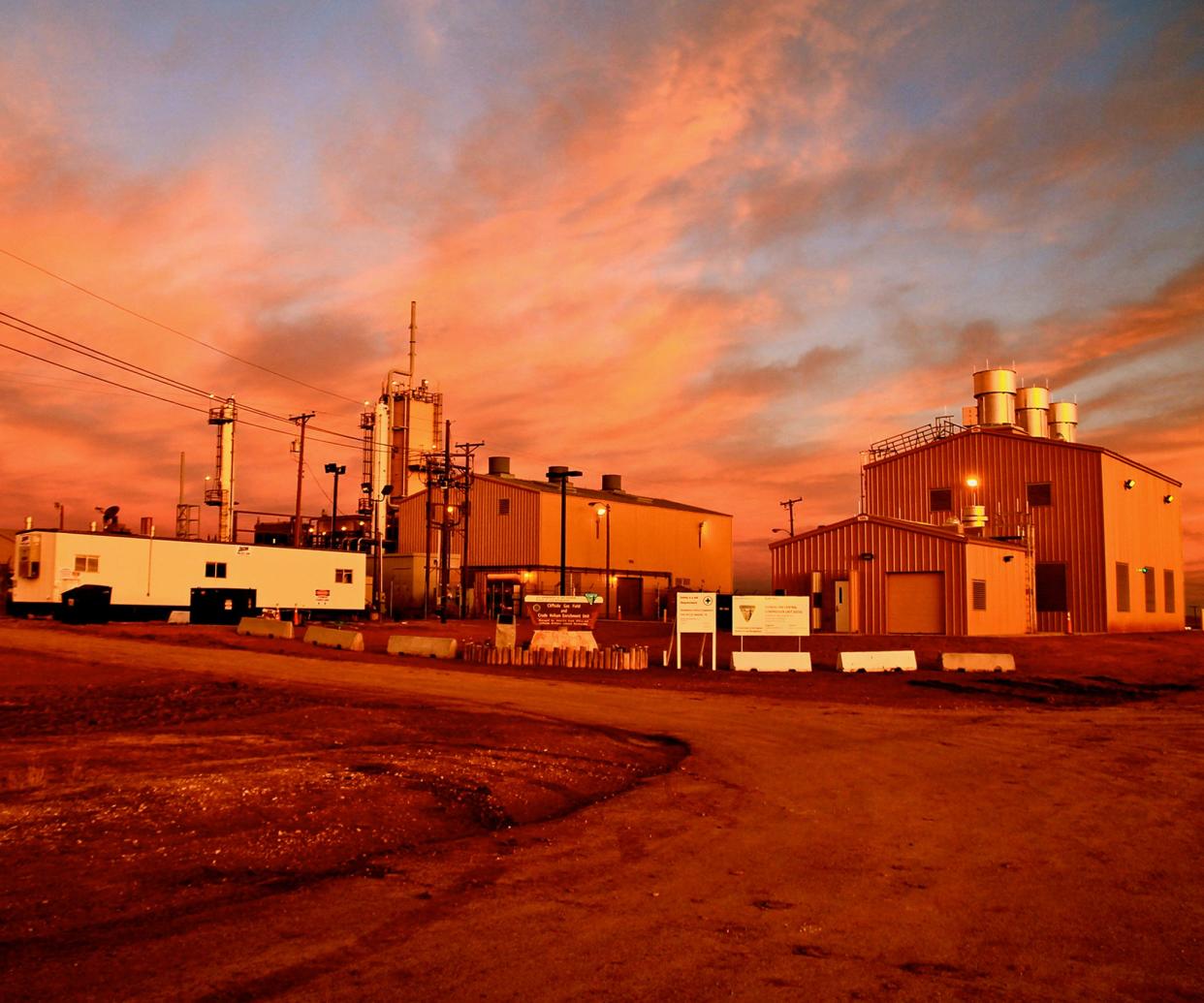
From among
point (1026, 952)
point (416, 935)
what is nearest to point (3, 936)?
point (416, 935)

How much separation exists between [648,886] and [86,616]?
39659mm

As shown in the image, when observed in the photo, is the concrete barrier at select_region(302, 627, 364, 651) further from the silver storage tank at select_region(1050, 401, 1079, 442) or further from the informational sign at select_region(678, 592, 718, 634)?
the silver storage tank at select_region(1050, 401, 1079, 442)

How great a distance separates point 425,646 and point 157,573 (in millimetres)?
19585

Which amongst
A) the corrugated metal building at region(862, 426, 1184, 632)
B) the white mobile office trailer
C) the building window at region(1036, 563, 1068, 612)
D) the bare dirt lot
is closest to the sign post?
the bare dirt lot

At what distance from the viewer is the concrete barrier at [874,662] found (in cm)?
2678

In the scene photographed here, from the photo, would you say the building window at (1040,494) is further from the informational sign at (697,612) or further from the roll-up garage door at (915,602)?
the informational sign at (697,612)

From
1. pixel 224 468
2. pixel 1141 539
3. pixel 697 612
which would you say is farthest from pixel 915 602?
pixel 224 468

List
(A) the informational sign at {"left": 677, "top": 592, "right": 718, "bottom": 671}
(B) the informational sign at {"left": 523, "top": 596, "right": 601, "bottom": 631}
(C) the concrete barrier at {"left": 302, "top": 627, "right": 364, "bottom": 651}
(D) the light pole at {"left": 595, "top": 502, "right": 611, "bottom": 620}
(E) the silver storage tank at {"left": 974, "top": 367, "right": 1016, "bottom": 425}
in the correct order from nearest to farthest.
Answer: (A) the informational sign at {"left": 677, "top": 592, "right": 718, "bottom": 671}
(B) the informational sign at {"left": 523, "top": 596, "right": 601, "bottom": 631}
(C) the concrete barrier at {"left": 302, "top": 627, "right": 364, "bottom": 651}
(E) the silver storage tank at {"left": 974, "top": 367, "right": 1016, "bottom": 425}
(D) the light pole at {"left": 595, "top": 502, "right": 611, "bottom": 620}

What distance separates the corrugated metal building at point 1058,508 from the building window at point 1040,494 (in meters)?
0.04

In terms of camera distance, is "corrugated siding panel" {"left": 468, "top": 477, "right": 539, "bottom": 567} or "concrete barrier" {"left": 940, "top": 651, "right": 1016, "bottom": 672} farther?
"corrugated siding panel" {"left": 468, "top": 477, "right": 539, "bottom": 567}

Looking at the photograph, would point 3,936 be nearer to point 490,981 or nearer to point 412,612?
point 490,981

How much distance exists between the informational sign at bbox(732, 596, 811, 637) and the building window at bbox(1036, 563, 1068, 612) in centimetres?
2275

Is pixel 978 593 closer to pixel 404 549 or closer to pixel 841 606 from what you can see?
pixel 841 606

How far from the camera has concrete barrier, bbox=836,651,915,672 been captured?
2678 centimetres
